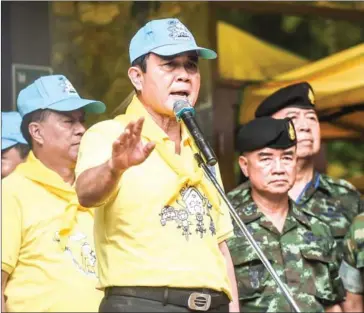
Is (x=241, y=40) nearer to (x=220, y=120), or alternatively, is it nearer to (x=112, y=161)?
(x=220, y=120)

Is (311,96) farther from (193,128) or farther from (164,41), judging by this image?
(193,128)

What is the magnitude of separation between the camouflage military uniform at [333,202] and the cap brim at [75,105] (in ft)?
3.49

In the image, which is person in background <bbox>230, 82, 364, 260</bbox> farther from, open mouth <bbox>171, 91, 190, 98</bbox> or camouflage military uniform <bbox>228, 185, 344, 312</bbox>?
open mouth <bbox>171, 91, 190, 98</bbox>

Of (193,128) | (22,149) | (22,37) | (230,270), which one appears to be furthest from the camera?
(22,37)

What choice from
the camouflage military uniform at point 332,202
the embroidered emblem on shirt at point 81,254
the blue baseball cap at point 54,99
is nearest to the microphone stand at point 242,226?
the embroidered emblem on shirt at point 81,254

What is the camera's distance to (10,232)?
4125 mm

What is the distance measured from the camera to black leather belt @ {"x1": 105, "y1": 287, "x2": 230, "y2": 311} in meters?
3.43

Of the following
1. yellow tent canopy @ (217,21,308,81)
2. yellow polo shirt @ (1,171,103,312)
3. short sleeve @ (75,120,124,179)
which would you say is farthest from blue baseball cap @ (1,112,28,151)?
yellow tent canopy @ (217,21,308,81)

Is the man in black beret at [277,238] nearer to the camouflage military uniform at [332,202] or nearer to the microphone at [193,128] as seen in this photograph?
the camouflage military uniform at [332,202]

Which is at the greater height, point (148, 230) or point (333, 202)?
point (148, 230)

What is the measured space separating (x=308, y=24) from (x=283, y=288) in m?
6.81

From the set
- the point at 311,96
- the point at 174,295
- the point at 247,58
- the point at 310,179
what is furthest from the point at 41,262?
the point at 247,58

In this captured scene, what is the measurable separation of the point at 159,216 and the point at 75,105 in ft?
3.47

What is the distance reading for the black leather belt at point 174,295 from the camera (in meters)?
3.43
